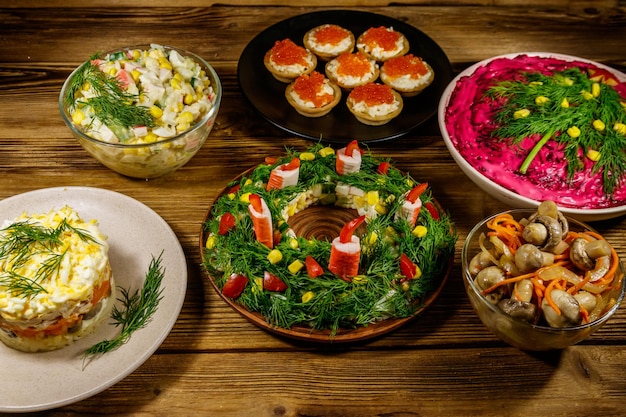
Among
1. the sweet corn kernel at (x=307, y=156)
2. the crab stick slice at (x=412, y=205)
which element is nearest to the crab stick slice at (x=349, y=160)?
the sweet corn kernel at (x=307, y=156)

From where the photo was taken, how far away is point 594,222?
8.64ft

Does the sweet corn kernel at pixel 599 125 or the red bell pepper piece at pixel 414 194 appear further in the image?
the sweet corn kernel at pixel 599 125

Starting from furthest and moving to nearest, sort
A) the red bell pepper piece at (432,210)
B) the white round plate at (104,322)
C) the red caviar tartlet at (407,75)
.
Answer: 1. the red caviar tartlet at (407,75)
2. the red bell pepper piece at (432,210)
3. the white round plate at (104,322)

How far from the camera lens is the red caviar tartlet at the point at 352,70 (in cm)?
310

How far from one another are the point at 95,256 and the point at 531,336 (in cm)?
139

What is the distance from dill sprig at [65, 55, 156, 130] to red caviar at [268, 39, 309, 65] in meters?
0.84

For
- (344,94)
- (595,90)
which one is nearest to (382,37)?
(344,94)

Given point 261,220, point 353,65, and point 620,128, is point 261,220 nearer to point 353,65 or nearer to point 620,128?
point 353,65

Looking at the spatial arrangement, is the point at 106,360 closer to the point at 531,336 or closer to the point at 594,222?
the point at 531,336

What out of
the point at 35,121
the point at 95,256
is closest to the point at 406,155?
the point at 95,256

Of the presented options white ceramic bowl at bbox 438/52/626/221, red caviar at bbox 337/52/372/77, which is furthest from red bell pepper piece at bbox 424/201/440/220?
red caviar at bbox 337/52/372/77

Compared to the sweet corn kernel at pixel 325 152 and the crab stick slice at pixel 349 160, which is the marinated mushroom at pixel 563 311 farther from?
the sweet corn kernel at pixel 325 152

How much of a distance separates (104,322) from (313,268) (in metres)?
0.75

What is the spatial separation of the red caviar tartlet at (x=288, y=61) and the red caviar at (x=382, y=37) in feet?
1.05
